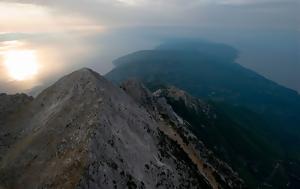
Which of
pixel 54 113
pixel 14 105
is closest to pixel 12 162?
pixel 54 113

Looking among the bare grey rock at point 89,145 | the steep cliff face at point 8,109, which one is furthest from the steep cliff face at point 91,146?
the steep cliff face at point 8,109

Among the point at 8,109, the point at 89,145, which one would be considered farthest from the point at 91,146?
the point at 8,109

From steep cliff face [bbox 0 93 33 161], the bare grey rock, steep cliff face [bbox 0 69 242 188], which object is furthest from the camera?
steep cliff face [bbox 0 93 33 161]

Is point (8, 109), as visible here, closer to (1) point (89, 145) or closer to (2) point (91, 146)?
(1) point (89, 145)

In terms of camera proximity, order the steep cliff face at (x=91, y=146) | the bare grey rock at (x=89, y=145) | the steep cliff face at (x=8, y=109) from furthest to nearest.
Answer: the steep cliff face at (x=8, y=109) → the steep cliff face at (x=91, y=146) → the bare grey rock at (x=89, y=145)

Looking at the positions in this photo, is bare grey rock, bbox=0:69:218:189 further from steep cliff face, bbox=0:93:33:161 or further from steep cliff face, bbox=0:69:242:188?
steep cliff face, bbox=0:93:33:161

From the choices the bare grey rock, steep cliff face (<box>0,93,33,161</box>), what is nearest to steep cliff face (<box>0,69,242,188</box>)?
the bare grey rock

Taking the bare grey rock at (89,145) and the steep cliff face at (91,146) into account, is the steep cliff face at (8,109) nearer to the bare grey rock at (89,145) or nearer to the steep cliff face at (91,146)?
the steep cliff face at (91,146)

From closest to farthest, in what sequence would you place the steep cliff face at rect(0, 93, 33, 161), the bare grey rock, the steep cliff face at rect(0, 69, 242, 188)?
the bare grey rock < the steep cliff face at rect(0, 69, 242, 188) < the steep cliff face at rect(0, 93, 33, 161)
